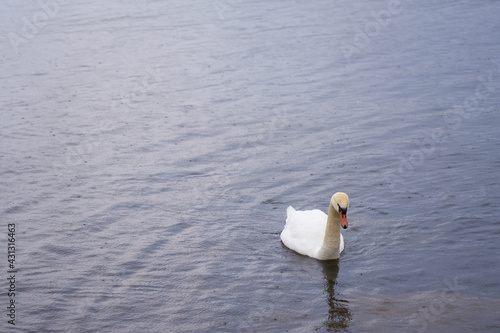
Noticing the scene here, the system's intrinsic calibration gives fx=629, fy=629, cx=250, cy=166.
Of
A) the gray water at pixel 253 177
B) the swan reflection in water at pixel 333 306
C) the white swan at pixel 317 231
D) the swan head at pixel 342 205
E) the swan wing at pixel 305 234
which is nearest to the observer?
the swan reflection in water at pixel 333 306

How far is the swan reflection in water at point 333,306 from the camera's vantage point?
9.66 metres

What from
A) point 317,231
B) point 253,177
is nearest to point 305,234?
point 317,231

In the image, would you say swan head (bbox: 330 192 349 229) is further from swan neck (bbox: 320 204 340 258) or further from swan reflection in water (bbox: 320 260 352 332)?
swan reflection in water (bbox: 320 260 352 332)

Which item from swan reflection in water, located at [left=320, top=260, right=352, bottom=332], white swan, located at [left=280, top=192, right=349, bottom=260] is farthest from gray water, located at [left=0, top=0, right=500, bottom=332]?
white swan, located at [left=280, top=192, right=349, bottom=260]

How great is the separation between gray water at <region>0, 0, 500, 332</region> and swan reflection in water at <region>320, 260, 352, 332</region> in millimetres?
31

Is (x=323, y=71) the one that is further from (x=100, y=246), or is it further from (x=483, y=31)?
(x=100, y=246)

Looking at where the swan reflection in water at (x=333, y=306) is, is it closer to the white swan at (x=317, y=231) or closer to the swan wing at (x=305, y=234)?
the white swan at (x=317, y=231)

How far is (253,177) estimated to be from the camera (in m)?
15.2

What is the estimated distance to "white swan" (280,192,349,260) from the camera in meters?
11.0

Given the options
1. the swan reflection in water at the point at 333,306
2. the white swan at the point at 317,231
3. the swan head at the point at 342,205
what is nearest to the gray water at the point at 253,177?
the swan reflection in water at the point at 333,306

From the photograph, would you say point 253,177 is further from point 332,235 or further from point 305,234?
point 332,235

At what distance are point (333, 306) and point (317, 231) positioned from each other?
1.95m

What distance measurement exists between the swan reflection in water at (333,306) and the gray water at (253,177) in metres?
0.03

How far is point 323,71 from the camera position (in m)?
23.6
